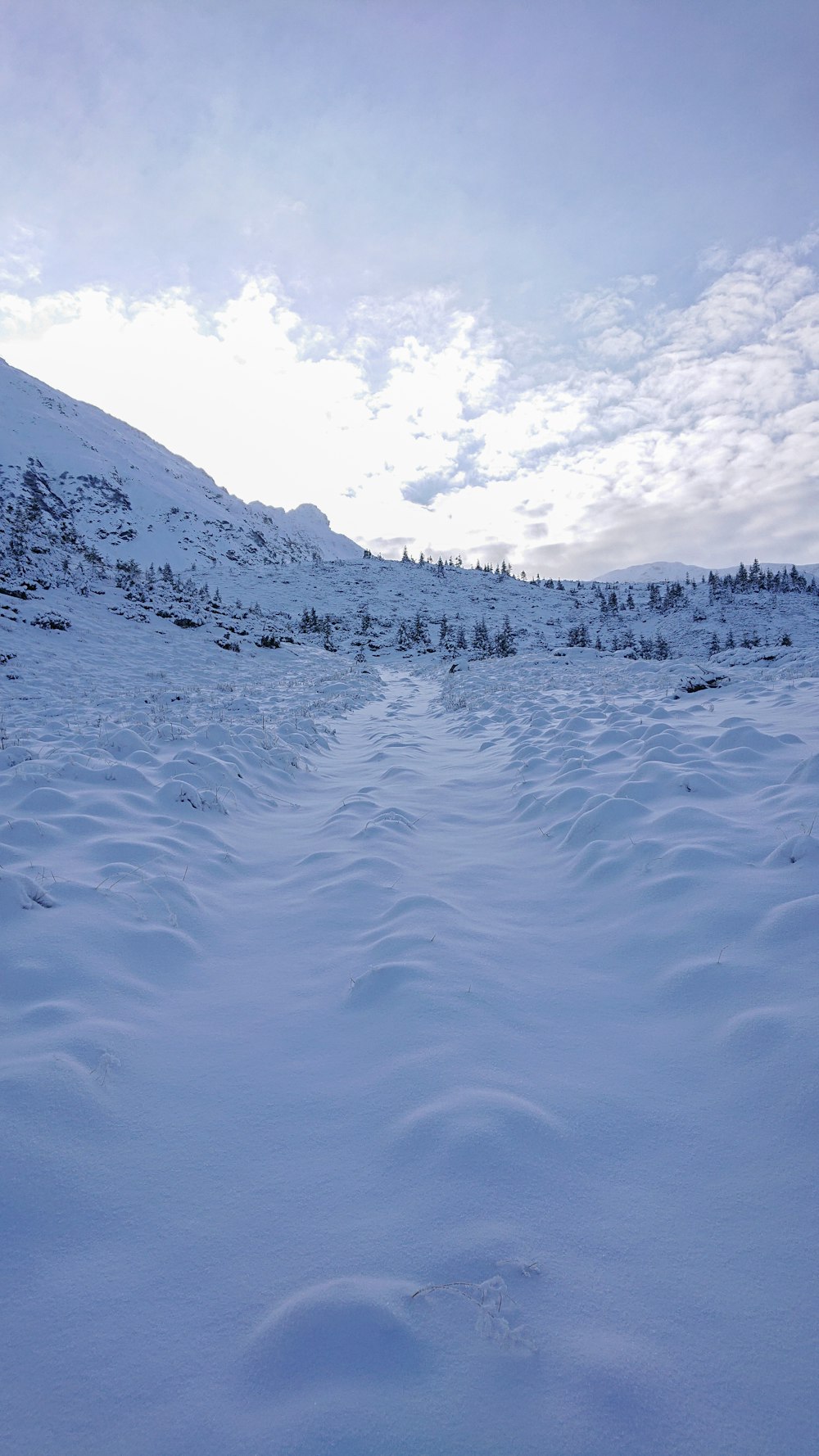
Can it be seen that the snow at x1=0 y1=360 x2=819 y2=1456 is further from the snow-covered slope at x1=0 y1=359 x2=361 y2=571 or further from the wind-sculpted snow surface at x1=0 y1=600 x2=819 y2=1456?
the snow-covered slope at x1=0 y1=359 x2=361 y2=571

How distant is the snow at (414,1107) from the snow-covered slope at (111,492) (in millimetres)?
50969

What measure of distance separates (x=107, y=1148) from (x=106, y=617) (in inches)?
818

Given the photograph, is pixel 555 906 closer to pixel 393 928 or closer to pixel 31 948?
pixel 393 928

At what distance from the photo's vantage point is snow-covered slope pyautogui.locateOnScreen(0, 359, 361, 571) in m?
54.5

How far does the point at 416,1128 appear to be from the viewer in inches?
82.3

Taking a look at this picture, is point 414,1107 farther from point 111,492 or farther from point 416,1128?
point 111,492

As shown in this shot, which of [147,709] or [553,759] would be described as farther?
[147,709]

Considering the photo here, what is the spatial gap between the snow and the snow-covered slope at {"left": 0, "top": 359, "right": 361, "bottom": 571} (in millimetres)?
50969

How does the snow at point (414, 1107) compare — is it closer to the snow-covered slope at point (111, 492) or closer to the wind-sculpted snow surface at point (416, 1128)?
the wind-sculpted snow surface at point (416, 1128)

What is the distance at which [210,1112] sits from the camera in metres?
2.28

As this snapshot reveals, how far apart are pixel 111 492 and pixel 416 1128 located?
235 feet

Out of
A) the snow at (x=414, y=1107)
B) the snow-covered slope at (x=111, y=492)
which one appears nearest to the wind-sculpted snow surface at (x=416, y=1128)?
the snow at (x=414, y=1107)

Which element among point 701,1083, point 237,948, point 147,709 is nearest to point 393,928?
point 237,948

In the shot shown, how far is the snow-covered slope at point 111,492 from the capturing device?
5451cm
